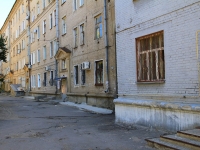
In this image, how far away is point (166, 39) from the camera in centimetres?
779

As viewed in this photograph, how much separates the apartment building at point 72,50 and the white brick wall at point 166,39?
14.3 ft

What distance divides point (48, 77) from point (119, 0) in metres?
17.3

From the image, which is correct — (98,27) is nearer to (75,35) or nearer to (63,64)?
(75,35)

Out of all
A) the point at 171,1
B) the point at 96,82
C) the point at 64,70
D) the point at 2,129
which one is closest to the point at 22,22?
the point at 64,70

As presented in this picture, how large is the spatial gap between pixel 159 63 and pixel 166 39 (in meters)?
0.84

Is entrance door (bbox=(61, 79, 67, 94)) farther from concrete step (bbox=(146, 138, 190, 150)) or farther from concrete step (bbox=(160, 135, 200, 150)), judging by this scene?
concrete step (bbox=(160, 135, 200, 150))

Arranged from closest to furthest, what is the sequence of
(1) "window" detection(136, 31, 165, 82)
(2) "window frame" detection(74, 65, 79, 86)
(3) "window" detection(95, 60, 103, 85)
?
(1) "window" detection(136, 31, 165, 82) → (3) "window" detection(95, 60, 103, 85) → (2) "window frame" detection(74, 65, 79, 86)

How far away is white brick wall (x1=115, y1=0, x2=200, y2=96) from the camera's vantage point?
6.93 m

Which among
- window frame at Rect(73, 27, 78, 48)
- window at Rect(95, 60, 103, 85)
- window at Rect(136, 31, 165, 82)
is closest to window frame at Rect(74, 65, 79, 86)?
window frame at Rect(73, 27, 78, 48)

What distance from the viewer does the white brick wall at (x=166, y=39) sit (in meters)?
6.93

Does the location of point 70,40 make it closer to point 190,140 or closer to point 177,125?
point 177,125

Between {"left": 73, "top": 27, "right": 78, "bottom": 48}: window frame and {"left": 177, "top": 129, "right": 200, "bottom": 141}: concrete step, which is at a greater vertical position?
{"left": 73, "top": 27, "right": 78, "bottom": 48}: window frame

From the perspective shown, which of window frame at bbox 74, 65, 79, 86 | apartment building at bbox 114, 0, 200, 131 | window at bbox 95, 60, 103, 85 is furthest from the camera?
window frame at bbox 74, 65, 79, 86

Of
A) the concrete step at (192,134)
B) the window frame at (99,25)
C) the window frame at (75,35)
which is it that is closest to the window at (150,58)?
the concrete step at (192,134)
